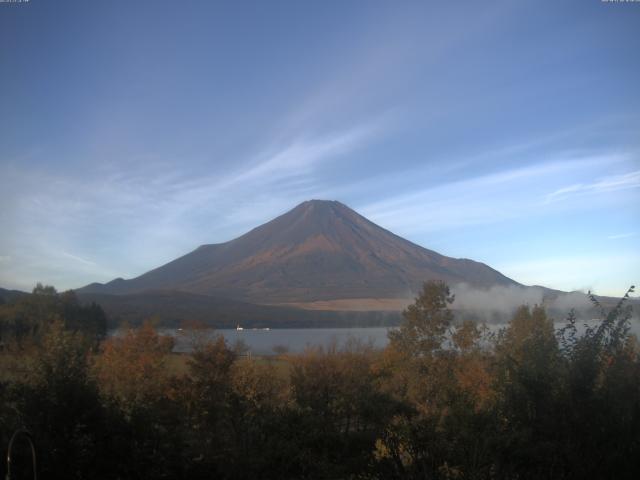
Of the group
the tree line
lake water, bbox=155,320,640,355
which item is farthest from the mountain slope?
the tree line

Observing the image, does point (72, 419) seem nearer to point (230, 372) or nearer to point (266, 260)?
point (230, 372)

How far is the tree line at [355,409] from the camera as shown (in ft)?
23.4

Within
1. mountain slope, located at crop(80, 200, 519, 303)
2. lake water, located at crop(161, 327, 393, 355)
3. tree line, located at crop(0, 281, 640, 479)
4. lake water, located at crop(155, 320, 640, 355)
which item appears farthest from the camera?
mountain slope, located at crop(80, 200, 519, 303)

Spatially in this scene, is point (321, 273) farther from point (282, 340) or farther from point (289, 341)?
point (289, 341)

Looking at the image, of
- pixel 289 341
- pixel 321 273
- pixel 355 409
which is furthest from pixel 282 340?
pixel 321 273

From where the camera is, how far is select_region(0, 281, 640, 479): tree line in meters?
7.14

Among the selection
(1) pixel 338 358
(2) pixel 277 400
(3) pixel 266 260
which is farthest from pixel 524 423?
(3) pixel 266 260

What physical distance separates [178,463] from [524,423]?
8097 millimetres

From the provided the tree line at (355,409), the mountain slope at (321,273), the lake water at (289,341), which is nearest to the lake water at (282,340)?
the lake water at (289,341)

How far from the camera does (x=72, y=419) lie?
35.4 ft

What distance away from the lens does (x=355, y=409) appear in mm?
16359

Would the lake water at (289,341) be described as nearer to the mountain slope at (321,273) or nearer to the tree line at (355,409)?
the tree line at (355,409)

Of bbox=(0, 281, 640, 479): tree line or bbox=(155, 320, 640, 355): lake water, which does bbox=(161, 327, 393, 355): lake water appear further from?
bbox=(0, 281, 640, 479): tree line

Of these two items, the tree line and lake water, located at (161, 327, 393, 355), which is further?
lake water, located at (161, 327, 393, 355)
